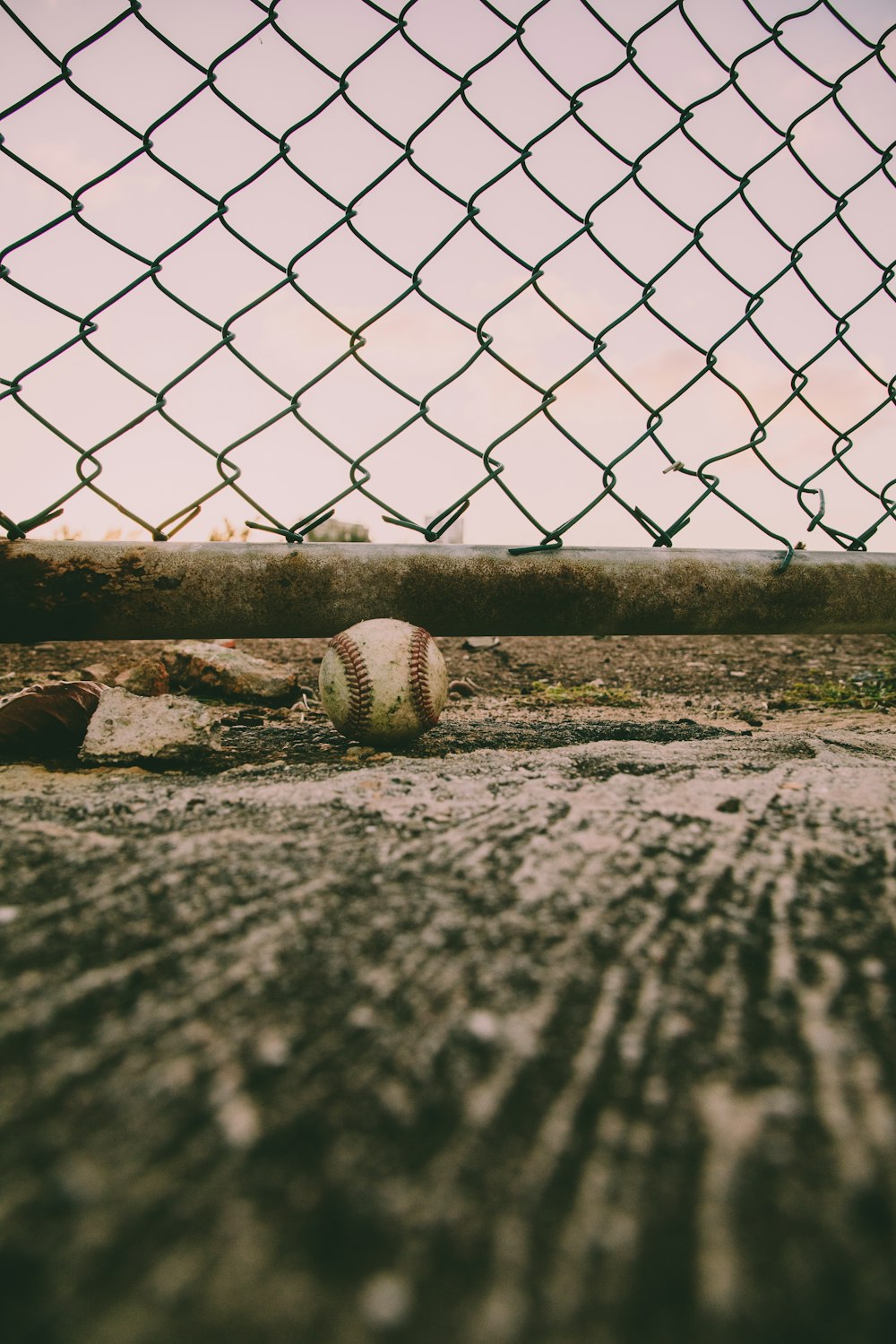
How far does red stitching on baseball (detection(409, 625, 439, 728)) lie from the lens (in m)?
1.72

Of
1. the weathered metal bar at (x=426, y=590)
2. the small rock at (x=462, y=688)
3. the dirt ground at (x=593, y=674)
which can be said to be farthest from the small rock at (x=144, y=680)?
the small rock at (x=462, y=688)

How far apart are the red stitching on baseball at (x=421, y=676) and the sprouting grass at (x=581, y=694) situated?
94 centimetres

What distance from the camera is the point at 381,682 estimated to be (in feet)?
5.47

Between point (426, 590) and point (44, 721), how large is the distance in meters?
0.83

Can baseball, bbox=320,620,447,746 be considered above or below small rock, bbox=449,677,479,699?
above

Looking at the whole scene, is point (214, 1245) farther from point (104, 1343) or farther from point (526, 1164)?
point (526, 1164)

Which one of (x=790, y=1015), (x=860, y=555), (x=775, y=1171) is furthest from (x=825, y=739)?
(x=775, y=1171)

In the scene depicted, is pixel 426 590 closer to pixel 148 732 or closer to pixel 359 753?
pixel 359 753

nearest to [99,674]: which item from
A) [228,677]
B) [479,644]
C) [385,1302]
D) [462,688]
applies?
[228,677]

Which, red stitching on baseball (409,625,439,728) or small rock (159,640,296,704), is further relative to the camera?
small rock (159,640,296,704)

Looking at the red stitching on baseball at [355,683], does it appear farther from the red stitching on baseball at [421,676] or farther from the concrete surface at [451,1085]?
the concrete surface at [451,1085]

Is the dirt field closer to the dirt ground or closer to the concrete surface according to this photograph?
the concrete surface

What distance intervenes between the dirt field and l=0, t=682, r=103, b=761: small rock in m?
0.55

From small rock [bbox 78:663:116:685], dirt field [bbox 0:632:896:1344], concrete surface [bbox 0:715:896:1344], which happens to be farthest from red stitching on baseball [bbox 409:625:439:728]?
small rock [bbox 78:663:116:685]
